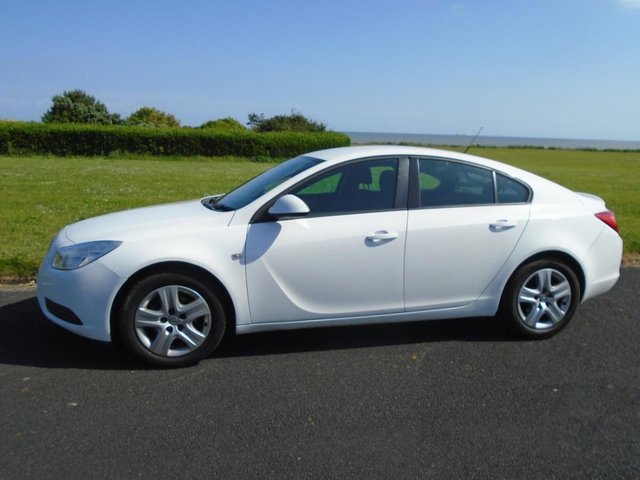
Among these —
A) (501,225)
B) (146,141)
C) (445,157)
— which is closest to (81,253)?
(445,157)

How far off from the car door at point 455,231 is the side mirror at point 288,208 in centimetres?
83

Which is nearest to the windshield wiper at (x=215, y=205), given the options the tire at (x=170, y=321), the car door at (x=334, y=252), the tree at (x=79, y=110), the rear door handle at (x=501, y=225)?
the car door at (x=334, y=252)

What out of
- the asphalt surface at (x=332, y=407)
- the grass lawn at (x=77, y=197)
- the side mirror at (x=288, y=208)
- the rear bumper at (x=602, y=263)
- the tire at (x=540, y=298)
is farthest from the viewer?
the grass lawn at (x=77, y=197)

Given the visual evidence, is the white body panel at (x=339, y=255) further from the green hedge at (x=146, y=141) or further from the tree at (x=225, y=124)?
the tree at (x=225, y=124)

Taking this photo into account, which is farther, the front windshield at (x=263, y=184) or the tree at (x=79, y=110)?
the tree at (x=79, y=110)

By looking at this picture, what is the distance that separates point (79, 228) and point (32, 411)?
1.50m

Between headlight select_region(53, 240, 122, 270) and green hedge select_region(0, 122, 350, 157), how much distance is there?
26.7 meters

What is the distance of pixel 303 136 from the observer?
106ft

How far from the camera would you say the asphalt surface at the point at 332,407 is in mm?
3152

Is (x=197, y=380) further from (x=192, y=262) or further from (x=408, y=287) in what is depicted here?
(x=408, y=287)

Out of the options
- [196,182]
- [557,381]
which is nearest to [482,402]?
[557,381]

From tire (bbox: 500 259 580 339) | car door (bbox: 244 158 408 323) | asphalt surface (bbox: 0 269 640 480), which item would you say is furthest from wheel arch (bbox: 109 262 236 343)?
tire (bbox: 500 259 580 339)

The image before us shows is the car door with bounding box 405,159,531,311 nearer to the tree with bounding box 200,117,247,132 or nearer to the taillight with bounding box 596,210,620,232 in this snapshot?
the taillight with bounding box 596,210,620,232

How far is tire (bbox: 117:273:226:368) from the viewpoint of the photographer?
4168 mm
